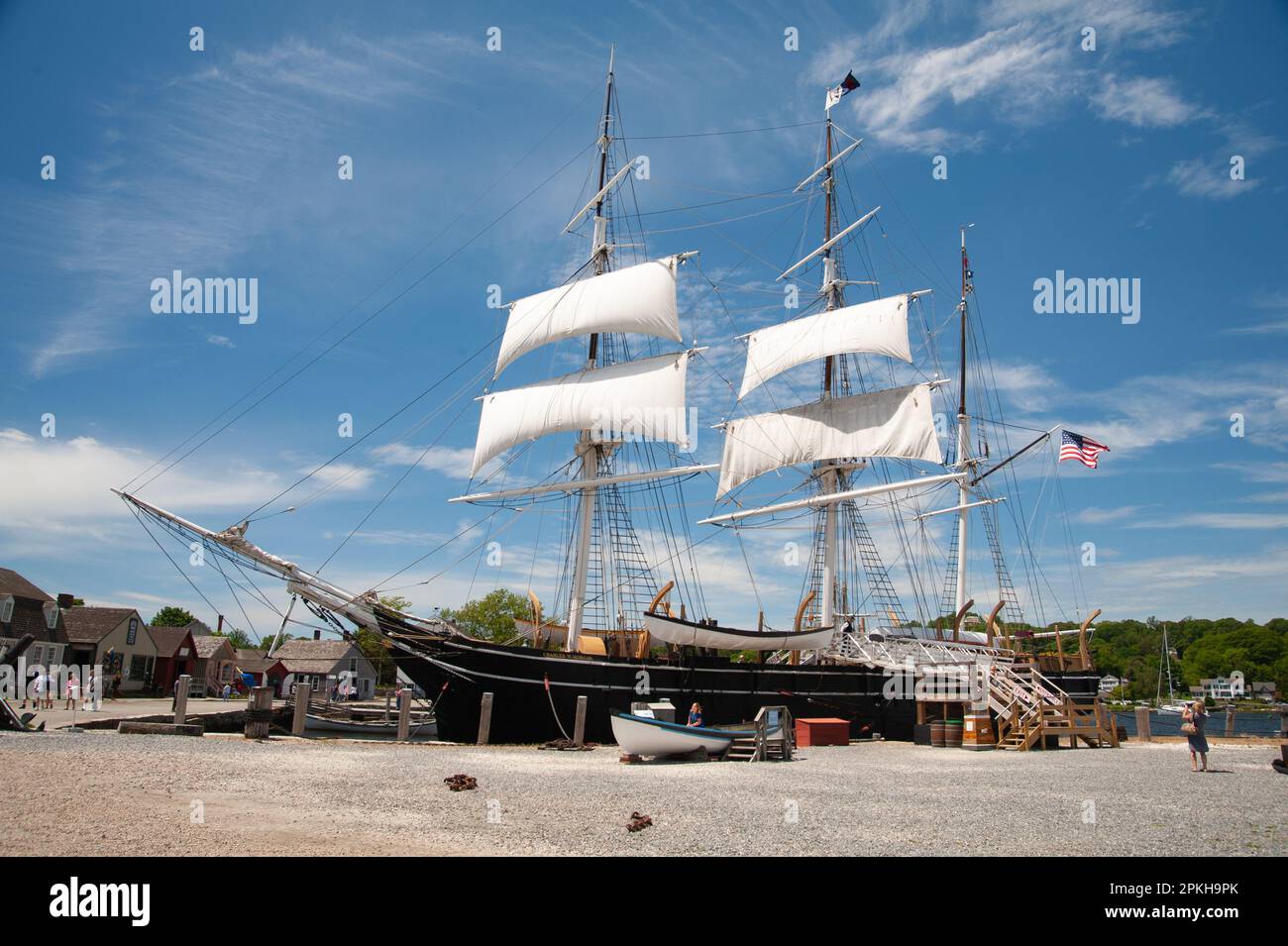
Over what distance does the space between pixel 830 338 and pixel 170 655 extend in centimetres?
4043

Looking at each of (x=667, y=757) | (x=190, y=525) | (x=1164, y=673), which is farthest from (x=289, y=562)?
(x=1164, y=673)

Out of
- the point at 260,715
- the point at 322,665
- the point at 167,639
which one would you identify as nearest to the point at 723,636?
the point at 260,715

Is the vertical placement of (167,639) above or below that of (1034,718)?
below

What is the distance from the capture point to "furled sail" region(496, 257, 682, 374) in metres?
34.6

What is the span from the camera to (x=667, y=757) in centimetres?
1936

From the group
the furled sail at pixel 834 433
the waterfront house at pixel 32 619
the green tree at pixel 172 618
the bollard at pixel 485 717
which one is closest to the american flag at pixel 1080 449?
the furled sail at pixel 834 433

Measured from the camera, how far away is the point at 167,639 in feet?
156

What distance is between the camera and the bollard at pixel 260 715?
20.6 meters

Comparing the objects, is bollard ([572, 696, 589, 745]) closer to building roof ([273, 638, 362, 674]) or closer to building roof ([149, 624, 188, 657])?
building roof ([149, 624, 188, 657])

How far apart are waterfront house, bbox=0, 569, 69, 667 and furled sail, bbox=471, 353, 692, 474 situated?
21.1 m

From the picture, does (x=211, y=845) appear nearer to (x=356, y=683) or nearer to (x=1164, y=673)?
(x=356, y=683)

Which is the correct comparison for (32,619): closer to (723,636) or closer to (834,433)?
(723,636)
